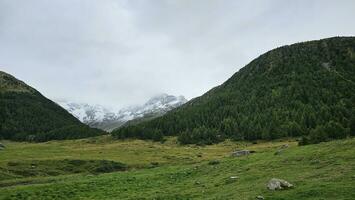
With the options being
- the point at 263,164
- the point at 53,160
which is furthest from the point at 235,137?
the point at 263,164

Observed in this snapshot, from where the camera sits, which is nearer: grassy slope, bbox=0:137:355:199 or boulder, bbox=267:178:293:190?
grassy slope, bbox=0:137:355:199

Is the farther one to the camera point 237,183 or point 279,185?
point 237,183

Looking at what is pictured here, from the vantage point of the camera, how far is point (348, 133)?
89.3 meters

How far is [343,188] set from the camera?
96.3 feet

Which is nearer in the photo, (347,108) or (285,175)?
(285,175)

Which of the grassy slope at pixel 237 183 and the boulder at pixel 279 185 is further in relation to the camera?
the boulder at pixel 279 185

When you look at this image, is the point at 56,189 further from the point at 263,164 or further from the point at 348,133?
the point at 348,133

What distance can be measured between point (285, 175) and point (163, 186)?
14946mm

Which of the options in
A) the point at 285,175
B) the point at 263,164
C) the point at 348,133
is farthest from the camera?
the point at 348,133

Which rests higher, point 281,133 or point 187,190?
point 281,133

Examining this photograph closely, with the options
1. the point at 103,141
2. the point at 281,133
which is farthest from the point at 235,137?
the point at 103,141

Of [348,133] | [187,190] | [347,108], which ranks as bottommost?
[187,190]

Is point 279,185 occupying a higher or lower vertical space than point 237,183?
higher

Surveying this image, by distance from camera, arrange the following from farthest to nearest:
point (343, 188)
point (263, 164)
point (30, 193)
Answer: point (263, 164) → point (30, 193) → point (343, 188)
